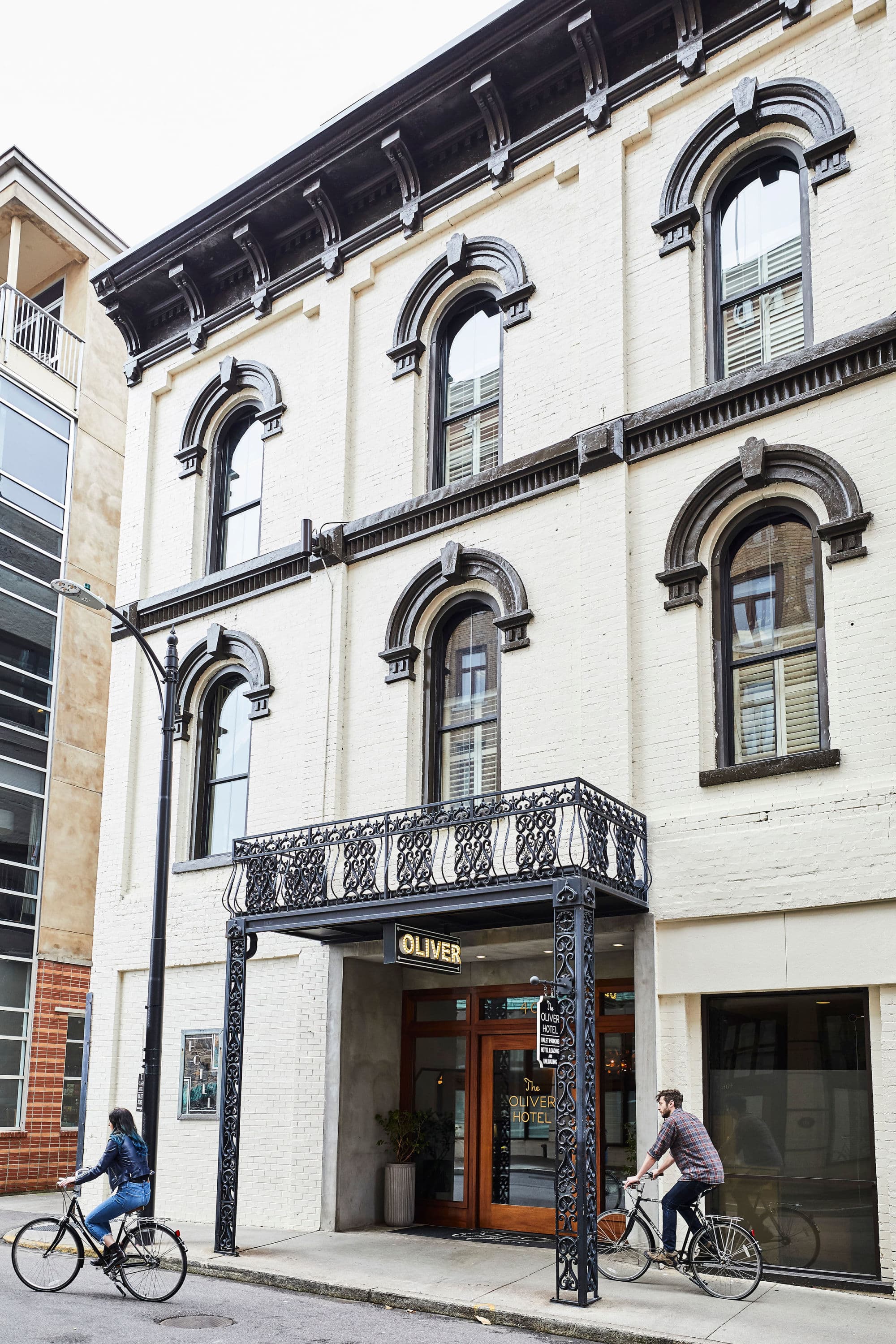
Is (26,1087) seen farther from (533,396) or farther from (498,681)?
(533,396)

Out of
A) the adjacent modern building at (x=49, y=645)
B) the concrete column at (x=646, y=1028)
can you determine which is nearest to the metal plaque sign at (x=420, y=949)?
the concrete column at (x=646, y=1028)

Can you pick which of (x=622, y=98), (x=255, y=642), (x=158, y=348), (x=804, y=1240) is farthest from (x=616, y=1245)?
(x=158, y=348)

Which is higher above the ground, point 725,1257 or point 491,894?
point 491,894

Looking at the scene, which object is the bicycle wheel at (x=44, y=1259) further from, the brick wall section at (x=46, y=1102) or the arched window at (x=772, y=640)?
the brick wall section at (x=46, y=1102)

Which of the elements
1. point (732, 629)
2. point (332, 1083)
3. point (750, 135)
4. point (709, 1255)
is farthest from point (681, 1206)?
point (750, 135)

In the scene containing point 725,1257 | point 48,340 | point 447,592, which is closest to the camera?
point 725,1257

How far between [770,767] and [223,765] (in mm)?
8534

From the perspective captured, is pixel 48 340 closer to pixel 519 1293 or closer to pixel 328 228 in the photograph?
pixel 328 228

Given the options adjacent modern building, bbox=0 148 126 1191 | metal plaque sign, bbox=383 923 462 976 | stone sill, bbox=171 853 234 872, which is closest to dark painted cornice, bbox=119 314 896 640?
stone sill, bbox=171 853 234 872

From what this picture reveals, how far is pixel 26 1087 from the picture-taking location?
21.8 metres

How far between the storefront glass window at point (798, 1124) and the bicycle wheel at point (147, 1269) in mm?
4948

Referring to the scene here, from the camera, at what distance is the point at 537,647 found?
14.5 metres

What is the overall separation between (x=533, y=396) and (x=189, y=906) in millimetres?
8077

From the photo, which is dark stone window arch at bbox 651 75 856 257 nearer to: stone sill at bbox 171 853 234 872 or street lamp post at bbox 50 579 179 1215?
street lamp post at bbox 50 579 179 1215
